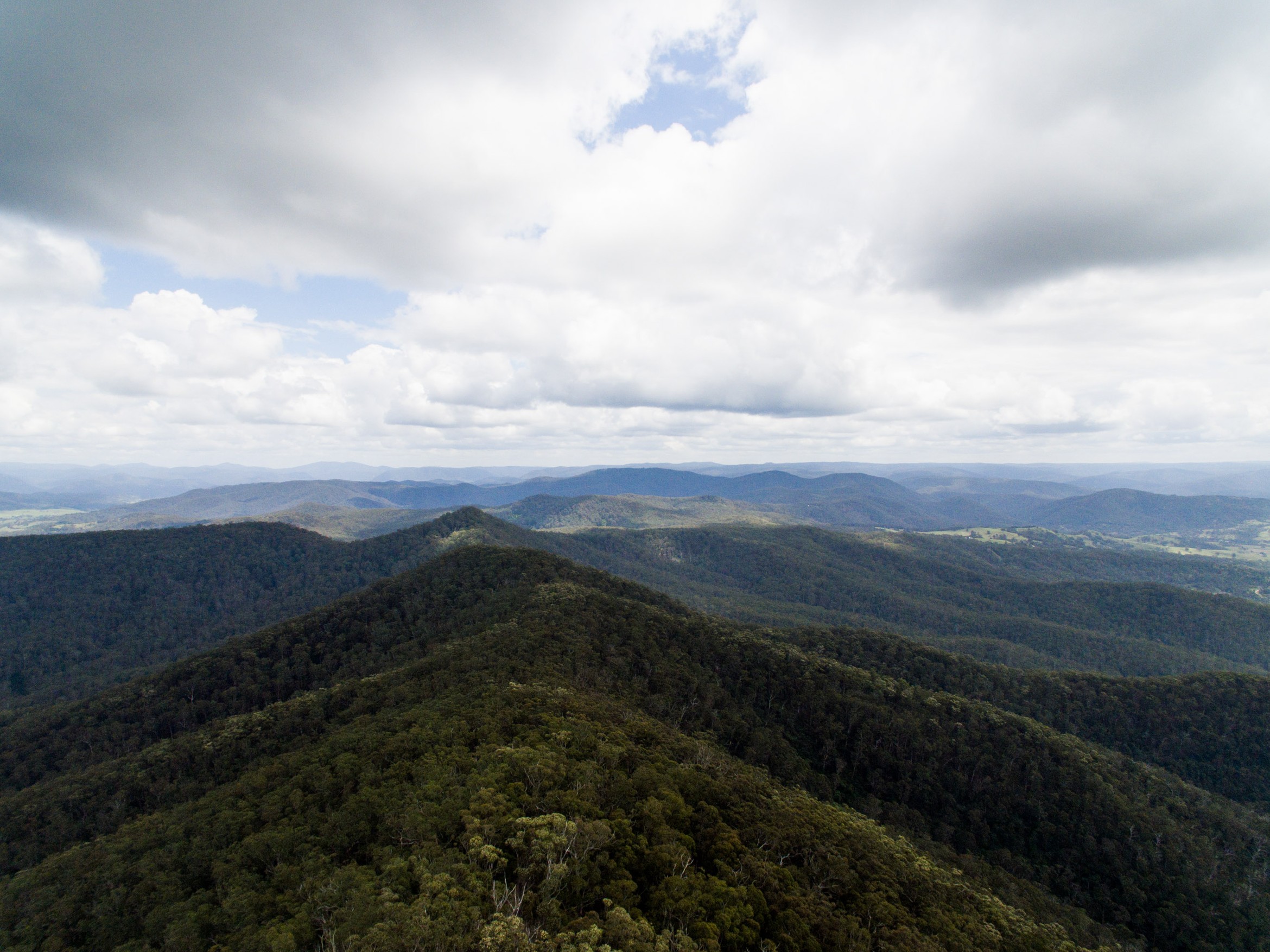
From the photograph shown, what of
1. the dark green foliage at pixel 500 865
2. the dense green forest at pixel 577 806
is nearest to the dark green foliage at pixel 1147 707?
the dense green forest at pixel 577 806

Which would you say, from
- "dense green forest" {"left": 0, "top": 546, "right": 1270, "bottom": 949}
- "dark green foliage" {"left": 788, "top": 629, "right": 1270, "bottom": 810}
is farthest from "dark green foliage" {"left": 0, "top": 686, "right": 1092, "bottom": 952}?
"dark green foliage" {"left": 788, "top": 629, "right": 1270, "bottom": 810}

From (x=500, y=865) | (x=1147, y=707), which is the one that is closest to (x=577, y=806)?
(x=500, y=865)

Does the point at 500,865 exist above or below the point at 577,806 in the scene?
above

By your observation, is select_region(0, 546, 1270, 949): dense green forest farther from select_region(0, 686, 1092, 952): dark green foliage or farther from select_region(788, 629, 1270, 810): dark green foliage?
select_region(788, 629, 1270, 810): dark green foliage

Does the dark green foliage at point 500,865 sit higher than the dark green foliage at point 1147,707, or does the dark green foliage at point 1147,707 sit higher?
the dark green foliage at point 500,865

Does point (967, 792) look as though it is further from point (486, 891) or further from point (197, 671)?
point (197, 671)

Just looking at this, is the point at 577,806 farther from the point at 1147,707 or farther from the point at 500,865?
the point at 1147,707

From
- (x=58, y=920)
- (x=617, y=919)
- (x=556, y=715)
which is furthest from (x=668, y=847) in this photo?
(x=58, y=920)

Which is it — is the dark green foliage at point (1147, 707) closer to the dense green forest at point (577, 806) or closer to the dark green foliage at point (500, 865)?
the dense green forest at point (577, 806)
